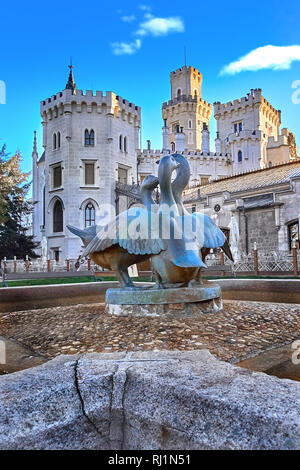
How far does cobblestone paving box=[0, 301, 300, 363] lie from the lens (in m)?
3.51

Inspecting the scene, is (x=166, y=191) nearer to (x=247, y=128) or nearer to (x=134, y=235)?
(x=134, y=235)

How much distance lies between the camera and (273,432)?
3.60 ft

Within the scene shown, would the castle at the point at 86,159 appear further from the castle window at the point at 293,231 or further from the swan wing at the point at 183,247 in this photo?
the swan wing at the point at 183,247

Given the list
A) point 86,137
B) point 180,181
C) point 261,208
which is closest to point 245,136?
point 86,137

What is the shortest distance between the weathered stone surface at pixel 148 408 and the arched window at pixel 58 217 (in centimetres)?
3285

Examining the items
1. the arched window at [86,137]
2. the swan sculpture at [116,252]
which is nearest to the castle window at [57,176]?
the arched window at [86,137]

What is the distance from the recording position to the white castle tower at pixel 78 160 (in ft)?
107

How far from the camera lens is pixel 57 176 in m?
34.2

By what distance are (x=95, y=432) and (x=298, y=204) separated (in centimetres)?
2252

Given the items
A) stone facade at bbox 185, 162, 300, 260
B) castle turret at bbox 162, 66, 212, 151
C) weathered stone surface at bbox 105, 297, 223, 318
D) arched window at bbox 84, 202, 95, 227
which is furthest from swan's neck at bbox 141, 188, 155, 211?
castle turret at bbox 162, 66, 212, 151

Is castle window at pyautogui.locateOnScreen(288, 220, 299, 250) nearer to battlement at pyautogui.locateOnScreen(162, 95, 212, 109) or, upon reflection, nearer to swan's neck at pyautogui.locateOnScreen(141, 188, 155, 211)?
swan's neck at pyautogui.locateOnScreen(141, 188, 155, 211)
